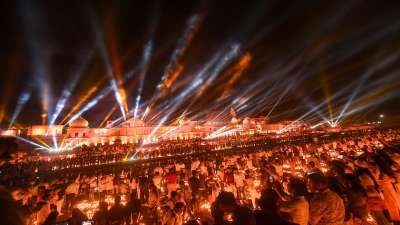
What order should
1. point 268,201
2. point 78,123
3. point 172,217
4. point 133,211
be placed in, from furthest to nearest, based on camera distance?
point 78,123
point 133,211
point 172,217
point 268,201

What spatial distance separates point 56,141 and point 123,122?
19853 millimetres

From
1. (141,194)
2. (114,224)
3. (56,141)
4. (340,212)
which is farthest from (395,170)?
(56,141)

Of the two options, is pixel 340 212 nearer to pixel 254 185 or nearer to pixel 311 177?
pixel 311 177

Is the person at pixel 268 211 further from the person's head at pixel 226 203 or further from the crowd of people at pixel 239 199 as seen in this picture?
the person's head at pixel 226 203

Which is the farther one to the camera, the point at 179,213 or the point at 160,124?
the point at 160,124

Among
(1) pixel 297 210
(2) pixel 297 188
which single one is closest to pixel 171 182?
(2) pixel 297 188

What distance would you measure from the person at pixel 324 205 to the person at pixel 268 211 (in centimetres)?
84

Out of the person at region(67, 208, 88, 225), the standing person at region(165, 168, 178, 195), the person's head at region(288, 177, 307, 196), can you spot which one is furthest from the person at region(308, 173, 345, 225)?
the standing person at region(165, 168, 178, 195)

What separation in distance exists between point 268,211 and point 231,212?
646mm

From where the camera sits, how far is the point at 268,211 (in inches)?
132

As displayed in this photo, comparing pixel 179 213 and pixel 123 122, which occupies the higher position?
pixel 123 122

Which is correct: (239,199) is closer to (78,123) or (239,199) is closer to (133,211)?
(133,211)

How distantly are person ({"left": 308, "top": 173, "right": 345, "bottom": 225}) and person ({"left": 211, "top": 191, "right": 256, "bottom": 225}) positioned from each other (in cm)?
174

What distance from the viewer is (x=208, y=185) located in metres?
7.81
